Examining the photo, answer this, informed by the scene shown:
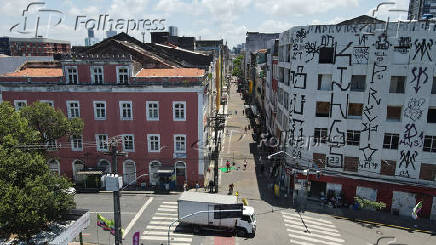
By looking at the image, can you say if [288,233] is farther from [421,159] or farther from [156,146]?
[156,146]

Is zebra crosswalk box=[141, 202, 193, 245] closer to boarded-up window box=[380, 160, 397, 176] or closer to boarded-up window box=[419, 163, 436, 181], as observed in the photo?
boarded-up window box=[380, 160, 397, 176]

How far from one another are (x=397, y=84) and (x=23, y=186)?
1309 inches

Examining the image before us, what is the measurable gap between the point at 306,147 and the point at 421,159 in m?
11.2

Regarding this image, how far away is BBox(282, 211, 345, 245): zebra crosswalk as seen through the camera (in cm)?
2681

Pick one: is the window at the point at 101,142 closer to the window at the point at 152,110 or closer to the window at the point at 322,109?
the window at the point at 152,110

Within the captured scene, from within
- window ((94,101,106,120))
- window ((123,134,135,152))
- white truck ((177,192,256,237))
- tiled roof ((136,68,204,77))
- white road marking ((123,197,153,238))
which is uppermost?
tiled roof ((136,68,204,77))

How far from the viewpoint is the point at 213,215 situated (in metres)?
26.3

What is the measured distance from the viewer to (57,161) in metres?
37.7

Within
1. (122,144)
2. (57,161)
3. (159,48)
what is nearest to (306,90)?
(122,144)

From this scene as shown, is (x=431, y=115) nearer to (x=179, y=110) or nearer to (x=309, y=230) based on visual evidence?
(x=309, y=230)

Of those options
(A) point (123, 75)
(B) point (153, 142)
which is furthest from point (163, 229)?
(A) point (123, 75)

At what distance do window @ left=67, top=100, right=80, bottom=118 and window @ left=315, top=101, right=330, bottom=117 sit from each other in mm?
27590

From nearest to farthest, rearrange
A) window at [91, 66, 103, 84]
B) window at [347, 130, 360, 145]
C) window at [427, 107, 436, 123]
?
window at [427, 107, 436, 123]
window at [347, 130, 360, 145]
window at [91, 66, 103, 84]

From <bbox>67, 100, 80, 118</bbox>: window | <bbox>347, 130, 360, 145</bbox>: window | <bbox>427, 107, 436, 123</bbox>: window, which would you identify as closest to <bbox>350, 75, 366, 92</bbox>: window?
<bbox>347, 130, 360, 145</bbox>: window
